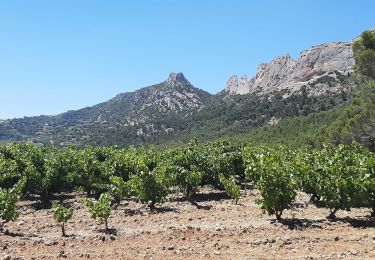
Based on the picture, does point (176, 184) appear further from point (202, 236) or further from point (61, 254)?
point (61, 254)

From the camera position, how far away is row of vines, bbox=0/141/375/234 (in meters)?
19.2

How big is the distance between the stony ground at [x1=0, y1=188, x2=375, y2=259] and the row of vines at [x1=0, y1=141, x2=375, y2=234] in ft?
3.51

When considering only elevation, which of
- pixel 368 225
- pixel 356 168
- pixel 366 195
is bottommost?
pixel 368 225

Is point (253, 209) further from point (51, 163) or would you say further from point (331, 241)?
point (51, 163)

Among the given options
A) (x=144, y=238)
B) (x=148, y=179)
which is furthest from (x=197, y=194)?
(x=144, y=238)

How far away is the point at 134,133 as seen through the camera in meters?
174

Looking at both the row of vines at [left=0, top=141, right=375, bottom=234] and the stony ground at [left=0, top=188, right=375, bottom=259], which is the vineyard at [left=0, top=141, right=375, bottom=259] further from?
the stony ground at [left=0, top=188, right=375, bottom=259]

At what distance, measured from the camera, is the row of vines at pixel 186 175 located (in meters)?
19.2

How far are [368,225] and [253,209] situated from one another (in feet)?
24.4

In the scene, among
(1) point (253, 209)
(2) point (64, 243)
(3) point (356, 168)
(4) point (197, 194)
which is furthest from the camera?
(4) point (197, 194)

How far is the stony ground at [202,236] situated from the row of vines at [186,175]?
1068mm

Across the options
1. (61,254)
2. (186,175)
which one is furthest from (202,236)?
(186,175)

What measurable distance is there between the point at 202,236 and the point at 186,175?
36.8ft

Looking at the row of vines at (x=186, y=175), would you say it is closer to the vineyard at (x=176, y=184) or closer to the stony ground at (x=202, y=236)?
the vineyard at (x=176, y=184)
